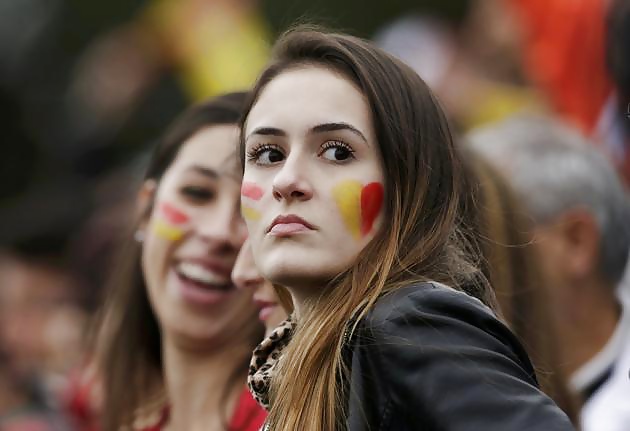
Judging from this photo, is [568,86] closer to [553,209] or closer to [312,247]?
Answer: [553,209]

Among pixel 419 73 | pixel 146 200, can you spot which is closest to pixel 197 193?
pixel 146 200

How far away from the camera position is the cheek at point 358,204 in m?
2.35

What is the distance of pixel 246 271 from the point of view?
3088 millimetres

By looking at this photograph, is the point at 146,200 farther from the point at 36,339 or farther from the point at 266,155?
the point at 36,339

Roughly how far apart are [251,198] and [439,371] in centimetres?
66

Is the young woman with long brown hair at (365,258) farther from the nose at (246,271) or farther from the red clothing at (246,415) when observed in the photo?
the red clothing at (246,415)

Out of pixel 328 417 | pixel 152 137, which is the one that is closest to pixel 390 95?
pixel 328 417

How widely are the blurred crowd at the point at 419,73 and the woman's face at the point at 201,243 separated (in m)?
0.39

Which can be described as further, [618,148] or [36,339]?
[36,339]

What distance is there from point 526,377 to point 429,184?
480mm

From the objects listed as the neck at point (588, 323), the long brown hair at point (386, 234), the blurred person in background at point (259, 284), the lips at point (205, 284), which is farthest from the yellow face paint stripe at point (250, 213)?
the neck at point (588, 323)

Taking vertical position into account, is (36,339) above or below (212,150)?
below

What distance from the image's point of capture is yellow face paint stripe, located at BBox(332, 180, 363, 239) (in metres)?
2.35

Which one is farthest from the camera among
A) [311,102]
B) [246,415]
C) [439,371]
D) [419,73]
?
[246,415]
